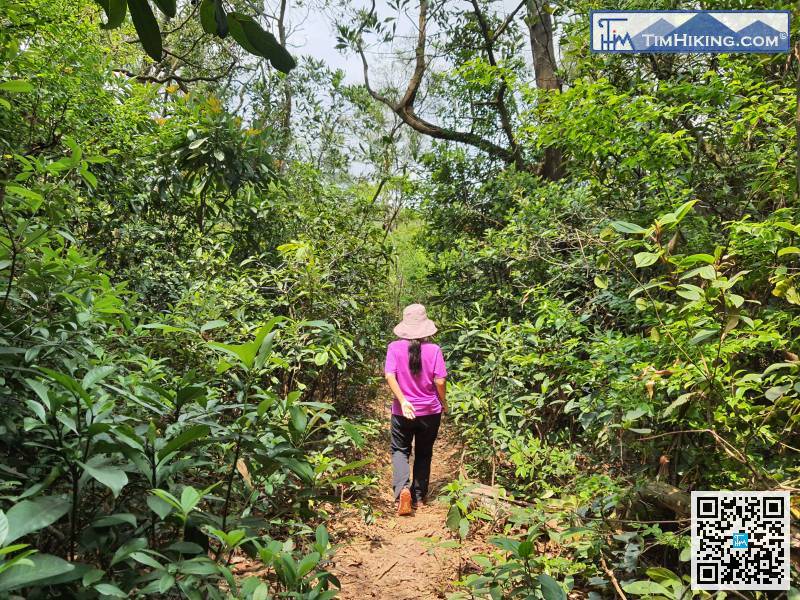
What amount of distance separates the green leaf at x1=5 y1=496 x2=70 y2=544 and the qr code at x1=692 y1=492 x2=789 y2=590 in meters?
2.07

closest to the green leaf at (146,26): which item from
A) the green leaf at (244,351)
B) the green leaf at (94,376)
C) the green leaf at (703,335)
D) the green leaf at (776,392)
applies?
the green leaf at (244,351)

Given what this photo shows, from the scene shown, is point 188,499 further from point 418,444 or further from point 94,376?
point 418,444

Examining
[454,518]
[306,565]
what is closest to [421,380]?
[454,518]

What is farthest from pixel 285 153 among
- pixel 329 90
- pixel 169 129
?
pixel 169 129

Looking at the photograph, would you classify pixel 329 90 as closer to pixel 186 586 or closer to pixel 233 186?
pixel 233 186

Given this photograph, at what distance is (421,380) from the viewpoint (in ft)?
13.5

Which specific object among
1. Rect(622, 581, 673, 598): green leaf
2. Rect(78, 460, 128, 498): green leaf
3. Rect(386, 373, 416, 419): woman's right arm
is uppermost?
Rect(78, 460, 128, 498): green leaf

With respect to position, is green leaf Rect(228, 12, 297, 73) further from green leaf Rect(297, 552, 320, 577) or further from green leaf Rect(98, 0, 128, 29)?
green leaf Rect(297, 552, 320, 577)

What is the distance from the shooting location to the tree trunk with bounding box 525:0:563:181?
6898 mm

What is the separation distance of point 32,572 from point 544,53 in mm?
7920

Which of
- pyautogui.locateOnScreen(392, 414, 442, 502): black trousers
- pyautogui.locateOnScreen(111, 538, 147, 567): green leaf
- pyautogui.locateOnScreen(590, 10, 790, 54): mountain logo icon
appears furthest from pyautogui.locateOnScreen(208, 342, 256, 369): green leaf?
pyautogui.locateOnScreen(590, 10, 790, 54): mountain logo icon

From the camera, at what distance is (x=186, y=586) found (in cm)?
116

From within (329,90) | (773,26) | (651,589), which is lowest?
(651,589)

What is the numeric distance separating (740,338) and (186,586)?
2182mm
